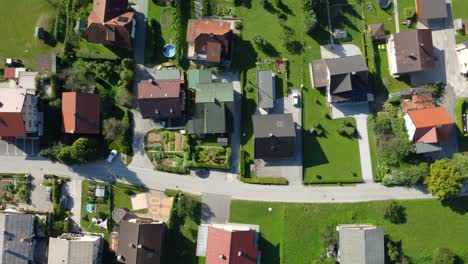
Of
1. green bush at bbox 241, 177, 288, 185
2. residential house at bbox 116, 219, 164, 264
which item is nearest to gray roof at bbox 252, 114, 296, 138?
green bush at bbox 241, 177, 288, 185

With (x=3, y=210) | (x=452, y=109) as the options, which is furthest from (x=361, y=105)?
(x=3, y=210)

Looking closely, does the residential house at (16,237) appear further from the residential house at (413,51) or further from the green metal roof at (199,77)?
the residential house at (413,51)

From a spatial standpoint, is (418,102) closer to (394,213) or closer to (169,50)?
(394,213)

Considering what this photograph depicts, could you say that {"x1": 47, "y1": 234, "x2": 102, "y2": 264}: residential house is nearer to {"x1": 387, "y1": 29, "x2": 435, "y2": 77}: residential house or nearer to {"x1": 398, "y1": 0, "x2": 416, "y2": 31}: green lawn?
{"x1": 387, "y1": 29, "x2": 435, "y2": 77}: residential house

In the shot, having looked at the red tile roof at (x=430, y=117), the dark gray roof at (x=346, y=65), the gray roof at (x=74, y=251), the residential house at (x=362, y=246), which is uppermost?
the dark gray roof at (x=346, y=65)

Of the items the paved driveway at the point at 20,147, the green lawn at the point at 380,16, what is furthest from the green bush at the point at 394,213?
the paved driveway at the point at 20,147

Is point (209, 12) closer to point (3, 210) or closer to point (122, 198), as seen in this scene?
point (122, 198)
